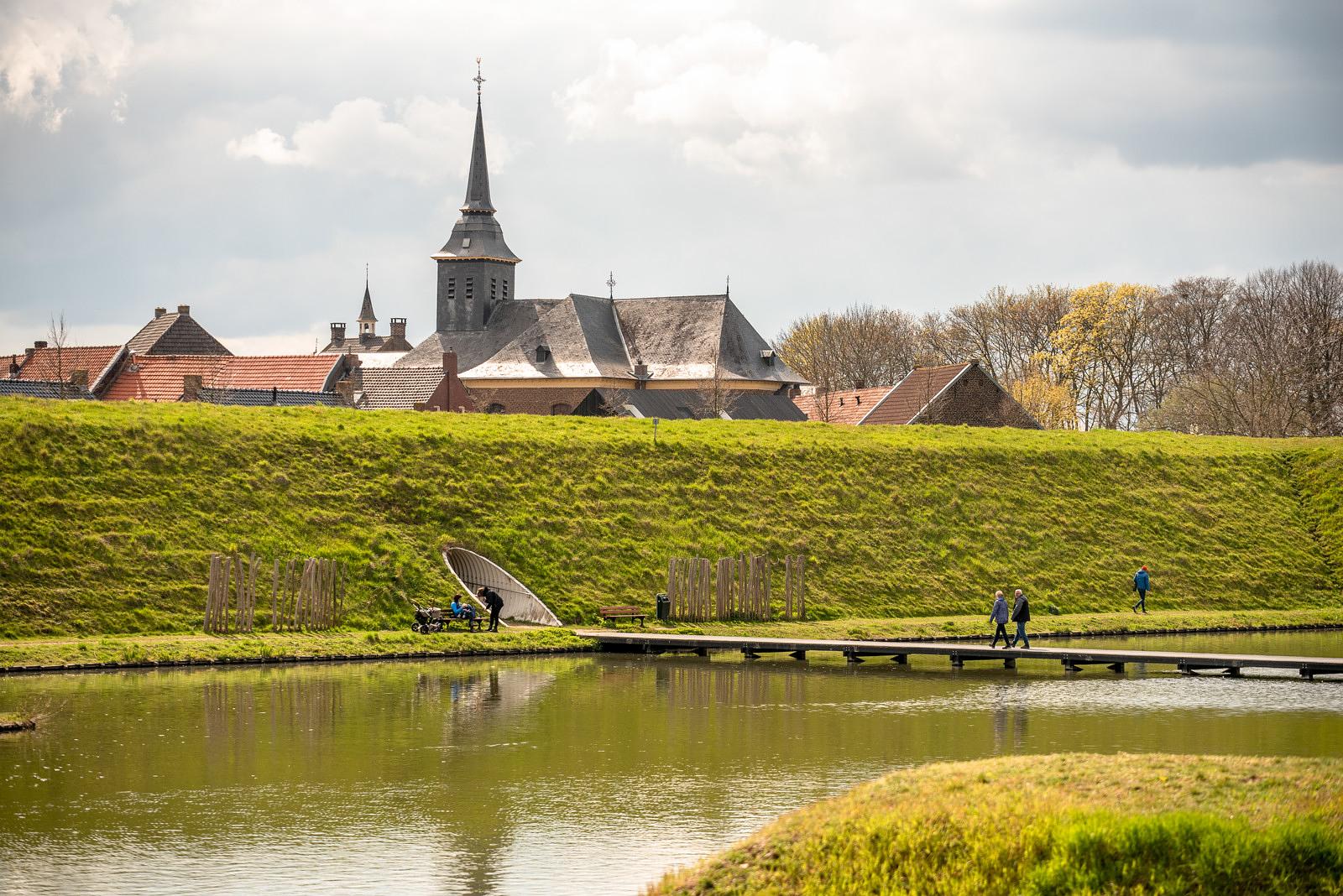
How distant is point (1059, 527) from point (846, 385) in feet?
194

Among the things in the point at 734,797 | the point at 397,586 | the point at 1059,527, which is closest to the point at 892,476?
the point at 1059,527

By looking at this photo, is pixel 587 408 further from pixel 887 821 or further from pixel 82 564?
pixel 887 821

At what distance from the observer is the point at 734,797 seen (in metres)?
19.0

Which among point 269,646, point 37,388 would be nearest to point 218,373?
point 37,388

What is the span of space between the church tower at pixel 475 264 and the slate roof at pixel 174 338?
15.8 m

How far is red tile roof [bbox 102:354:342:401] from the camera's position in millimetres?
74750

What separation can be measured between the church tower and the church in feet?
0.26

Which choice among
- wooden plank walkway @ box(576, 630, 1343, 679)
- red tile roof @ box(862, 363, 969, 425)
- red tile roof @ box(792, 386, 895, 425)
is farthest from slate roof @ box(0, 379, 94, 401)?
red tile roof @ box(862, 363, 969, 425)

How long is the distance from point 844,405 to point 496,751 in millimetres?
68945

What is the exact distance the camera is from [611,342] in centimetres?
9650

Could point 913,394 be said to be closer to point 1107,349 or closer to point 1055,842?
point 1107,349

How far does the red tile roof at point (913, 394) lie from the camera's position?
79875 millimetres

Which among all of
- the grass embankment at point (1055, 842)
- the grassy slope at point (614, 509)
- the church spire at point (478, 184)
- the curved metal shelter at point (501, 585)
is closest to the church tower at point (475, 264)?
the church spire at point (478, 184)

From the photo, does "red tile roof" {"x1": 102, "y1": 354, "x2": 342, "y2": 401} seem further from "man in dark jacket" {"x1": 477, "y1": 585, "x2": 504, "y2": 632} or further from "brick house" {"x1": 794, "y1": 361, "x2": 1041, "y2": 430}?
"man in dark jacket" {"x1": 477, "y1": 585, "x2": 504, "y2": 632}
